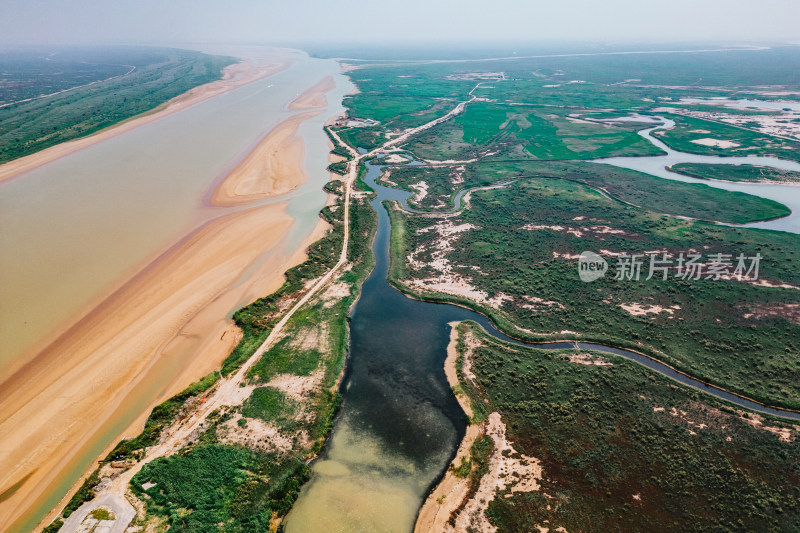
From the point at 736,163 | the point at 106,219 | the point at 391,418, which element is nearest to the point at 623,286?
the point at 391,418

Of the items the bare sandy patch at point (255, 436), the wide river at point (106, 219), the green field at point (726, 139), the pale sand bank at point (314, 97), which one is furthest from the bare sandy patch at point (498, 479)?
the pale sand bank at point (314, 97)

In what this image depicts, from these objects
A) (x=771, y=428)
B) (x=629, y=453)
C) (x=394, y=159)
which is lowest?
(x=629, y=453)

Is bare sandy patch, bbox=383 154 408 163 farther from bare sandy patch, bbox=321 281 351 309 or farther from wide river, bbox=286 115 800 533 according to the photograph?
bare sandy patch, bbox=321 281 351 309

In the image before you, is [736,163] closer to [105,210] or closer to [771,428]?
[771,428]

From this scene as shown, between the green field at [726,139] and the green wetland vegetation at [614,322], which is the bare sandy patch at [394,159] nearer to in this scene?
the green wetland vegetation at [614,322]

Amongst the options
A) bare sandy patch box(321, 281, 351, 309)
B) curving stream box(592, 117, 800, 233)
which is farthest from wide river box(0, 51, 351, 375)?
curving stream box(592, 117, 800, 233)

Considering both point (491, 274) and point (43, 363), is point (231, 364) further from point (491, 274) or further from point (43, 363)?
point (491, 274)

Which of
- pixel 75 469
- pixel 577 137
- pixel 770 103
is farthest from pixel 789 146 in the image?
pixel 75 469
